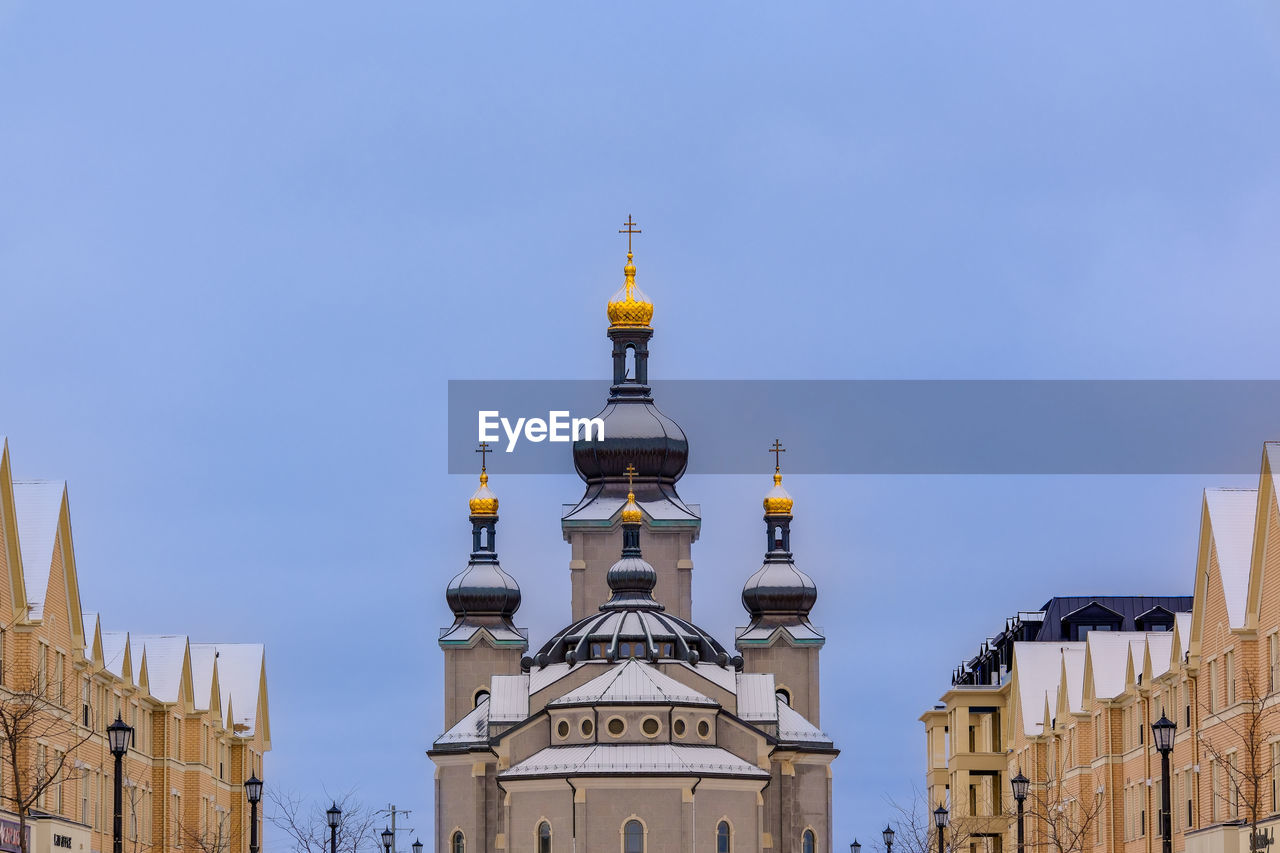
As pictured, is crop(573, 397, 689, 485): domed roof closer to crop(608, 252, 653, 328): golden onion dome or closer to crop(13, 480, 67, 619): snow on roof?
crop(608, 252, 653, 328): golden onion dome

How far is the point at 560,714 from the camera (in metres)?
109

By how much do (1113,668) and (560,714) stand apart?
119 feet

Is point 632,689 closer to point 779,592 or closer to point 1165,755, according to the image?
point 779,592

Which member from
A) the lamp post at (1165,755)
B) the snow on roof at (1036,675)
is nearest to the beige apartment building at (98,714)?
the lamp post at (1165,755)

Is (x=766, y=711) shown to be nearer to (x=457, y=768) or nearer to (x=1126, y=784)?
(x=457, y=768)

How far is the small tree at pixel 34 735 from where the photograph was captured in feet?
159

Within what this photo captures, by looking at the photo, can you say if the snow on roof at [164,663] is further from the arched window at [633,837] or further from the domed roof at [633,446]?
the domed roof at [633,446]

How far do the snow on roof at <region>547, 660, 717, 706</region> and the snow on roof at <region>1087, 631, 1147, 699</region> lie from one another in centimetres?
3091

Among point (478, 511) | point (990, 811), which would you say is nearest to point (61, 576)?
point (990, 811)

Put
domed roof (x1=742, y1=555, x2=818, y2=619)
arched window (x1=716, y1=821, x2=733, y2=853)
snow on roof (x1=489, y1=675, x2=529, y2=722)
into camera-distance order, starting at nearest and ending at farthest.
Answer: arched window (x1=716, y1=821, x2=733, y2=853)
snow on roof (x1=489, y1=675, x2=529, y2=722)
domed roof (x1=742, y1=555, x2=818, y2=619)

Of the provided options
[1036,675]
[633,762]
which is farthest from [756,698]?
[1036,675]

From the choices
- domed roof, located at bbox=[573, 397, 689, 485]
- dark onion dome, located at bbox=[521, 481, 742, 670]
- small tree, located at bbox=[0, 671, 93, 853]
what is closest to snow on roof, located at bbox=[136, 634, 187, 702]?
small tree, located at bbox=[0, 671, 93, 853]

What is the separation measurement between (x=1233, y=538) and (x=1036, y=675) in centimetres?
3464

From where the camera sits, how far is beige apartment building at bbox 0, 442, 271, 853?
5403cm
